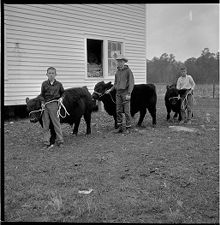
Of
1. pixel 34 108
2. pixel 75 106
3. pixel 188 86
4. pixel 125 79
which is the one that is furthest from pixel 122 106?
pixel 34 108

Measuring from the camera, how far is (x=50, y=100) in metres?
5.06

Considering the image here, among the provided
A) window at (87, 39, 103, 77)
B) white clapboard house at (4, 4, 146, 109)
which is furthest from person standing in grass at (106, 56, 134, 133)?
window at (87, 39, 103, 77)

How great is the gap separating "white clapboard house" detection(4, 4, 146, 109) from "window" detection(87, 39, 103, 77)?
4 cm

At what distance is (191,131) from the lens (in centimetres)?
695

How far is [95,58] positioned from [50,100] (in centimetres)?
742

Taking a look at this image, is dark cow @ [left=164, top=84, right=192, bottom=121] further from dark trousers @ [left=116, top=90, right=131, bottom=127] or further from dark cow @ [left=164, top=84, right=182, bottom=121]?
dark trousers @ [left=116, top=90, right=131, bottom=127]

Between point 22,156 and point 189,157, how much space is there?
2.73 meters

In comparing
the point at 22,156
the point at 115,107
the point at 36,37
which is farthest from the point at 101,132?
the point at 36,37

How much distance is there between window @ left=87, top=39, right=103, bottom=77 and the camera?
35.1 feet

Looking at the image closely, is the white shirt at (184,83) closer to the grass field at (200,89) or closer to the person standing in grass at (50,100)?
the grass field at (200,89)

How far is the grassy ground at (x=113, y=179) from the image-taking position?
101 inches

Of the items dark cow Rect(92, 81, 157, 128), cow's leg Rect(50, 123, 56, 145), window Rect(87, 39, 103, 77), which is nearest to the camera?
cow's leg Rect(50, 123, 56, 145)

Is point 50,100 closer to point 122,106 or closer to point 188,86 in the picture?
point 122,106

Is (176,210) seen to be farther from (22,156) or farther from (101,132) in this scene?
(101,132)
